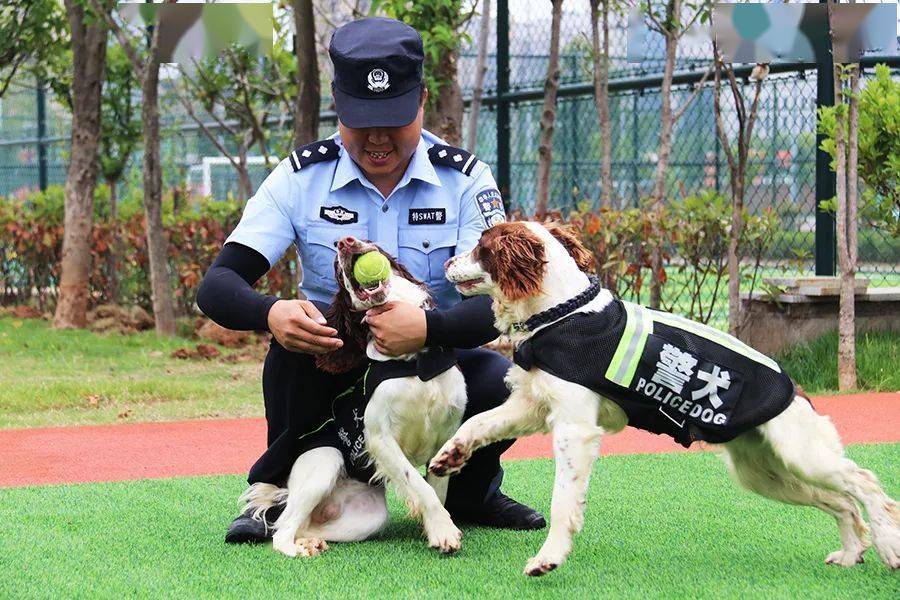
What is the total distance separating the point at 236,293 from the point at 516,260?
1.06 metres

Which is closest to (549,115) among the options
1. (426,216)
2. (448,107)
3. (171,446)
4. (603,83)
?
(603,83)

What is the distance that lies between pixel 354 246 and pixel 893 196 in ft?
19.7

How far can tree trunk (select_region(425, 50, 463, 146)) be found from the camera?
370 inches

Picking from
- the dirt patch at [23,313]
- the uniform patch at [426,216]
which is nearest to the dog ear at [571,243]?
the uniform patch at [426,216]

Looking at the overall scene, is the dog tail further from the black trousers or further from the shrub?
the shrub

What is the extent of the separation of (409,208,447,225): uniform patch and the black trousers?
0.51m

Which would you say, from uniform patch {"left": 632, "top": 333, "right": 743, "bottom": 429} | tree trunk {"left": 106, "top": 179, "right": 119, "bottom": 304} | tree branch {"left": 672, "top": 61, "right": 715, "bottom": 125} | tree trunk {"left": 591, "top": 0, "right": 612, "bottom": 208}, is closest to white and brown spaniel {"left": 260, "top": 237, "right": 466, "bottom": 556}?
uniform patch {"left": 632, "top": 333, "right": 743, "bottom": 429}

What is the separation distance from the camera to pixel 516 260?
12.6 ft

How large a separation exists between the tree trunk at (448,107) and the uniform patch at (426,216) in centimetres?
→ 493

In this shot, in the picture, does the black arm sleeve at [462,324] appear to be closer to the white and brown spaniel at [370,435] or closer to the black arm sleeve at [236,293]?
the white and brown spaniel at [370,435]

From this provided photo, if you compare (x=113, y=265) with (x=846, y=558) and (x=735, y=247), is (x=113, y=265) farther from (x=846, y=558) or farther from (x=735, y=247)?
(x=846, y=558)

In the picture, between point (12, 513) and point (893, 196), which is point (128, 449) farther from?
point (893, 196)

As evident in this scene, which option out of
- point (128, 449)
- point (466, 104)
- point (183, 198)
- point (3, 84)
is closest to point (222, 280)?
point (128, 449)

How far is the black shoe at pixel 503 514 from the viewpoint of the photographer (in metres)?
4.63
